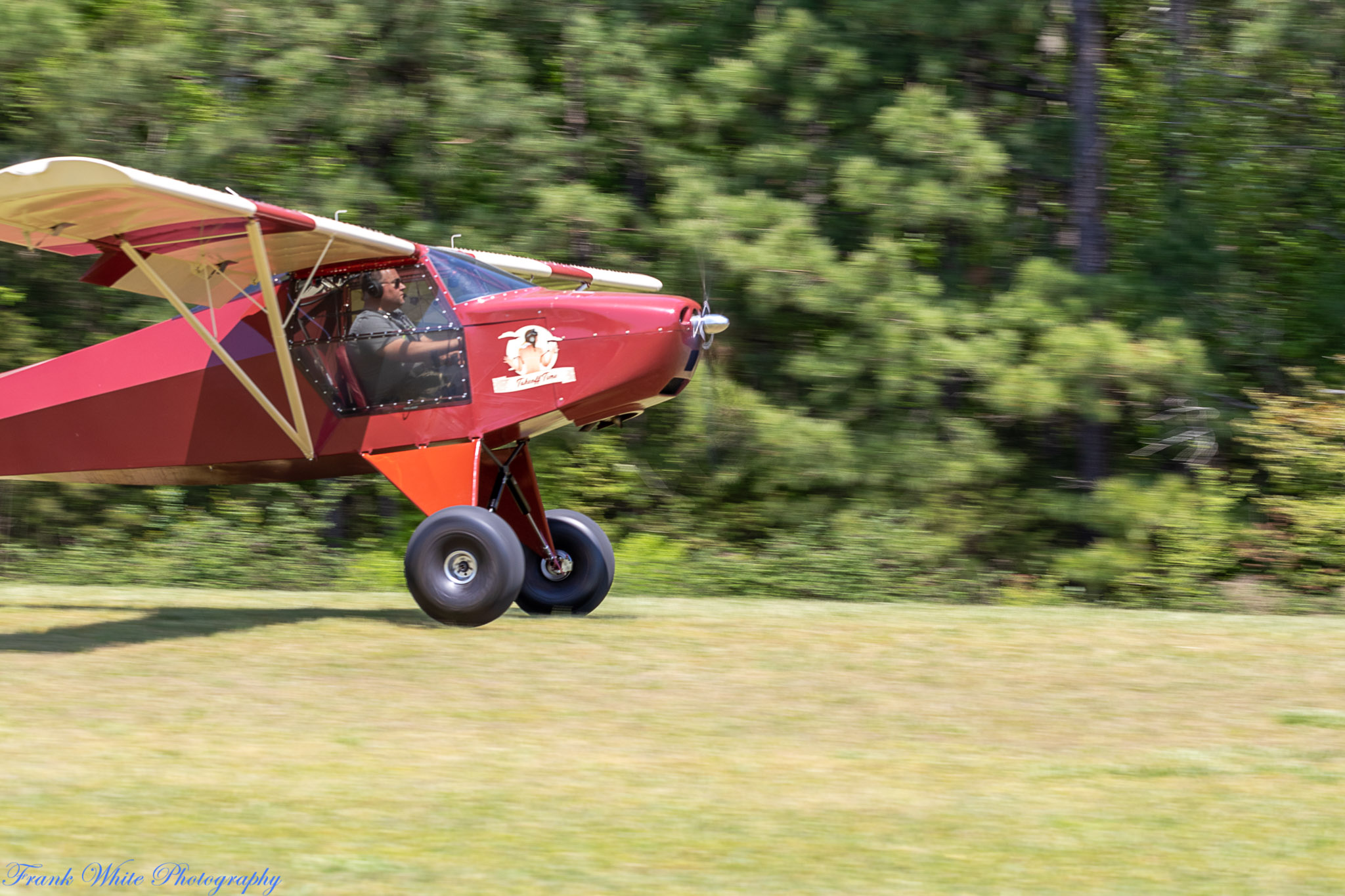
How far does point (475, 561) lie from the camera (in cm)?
875

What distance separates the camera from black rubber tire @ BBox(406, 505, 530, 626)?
8.62 m

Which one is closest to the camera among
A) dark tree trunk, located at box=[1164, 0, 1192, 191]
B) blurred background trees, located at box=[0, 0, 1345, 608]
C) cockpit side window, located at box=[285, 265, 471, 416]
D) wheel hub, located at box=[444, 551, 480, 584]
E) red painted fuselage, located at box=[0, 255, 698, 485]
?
wheel hub, located at box=[444, 551, 480, 584]

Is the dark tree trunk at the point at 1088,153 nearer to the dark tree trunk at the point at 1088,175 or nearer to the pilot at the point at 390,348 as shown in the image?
the dark tree trunk at the point at 1088,175

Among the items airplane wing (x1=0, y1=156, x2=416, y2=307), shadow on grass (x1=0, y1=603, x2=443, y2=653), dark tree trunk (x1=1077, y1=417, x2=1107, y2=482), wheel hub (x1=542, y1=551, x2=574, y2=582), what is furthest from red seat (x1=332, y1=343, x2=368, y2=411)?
dark tree trunk (x1=1077, y1=417, x2=1107, y2=482)

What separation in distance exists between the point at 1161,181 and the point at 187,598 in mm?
14121

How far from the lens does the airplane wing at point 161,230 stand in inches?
296

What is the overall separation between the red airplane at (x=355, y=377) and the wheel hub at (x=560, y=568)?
1 cm

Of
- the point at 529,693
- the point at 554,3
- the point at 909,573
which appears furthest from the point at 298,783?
the point at 554,3

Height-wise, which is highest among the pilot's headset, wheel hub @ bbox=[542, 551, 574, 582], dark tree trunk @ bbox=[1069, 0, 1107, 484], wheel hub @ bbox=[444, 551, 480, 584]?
dark tree trunk @ bbox=[1069, 0, 1107, 484]

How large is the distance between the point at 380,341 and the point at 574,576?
7.46 feet

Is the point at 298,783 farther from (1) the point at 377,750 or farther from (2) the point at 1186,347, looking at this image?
(2) the point at 1186,347

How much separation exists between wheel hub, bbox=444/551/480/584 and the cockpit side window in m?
1.25

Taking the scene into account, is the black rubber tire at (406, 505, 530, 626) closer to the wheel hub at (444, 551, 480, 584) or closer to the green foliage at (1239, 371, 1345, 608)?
Result: the wheel hub at (444, 551, 480, 584)

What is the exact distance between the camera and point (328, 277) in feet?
32.6
